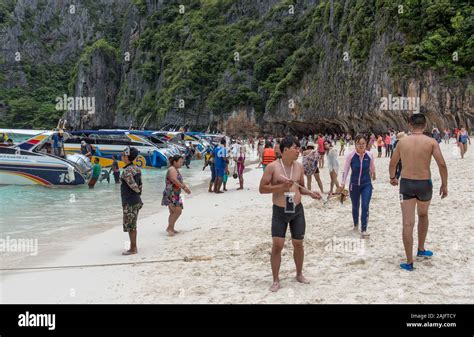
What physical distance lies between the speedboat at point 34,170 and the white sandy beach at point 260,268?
8.90 metres

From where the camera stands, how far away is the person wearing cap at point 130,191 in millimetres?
7488

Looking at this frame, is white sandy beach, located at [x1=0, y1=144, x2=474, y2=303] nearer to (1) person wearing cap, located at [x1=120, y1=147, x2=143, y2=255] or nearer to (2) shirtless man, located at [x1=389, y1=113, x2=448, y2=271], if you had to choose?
(1) person wearing cap, located at [x1=120, y1=147, x2=143, y2=255]

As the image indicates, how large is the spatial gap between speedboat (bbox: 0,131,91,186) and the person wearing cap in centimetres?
1139

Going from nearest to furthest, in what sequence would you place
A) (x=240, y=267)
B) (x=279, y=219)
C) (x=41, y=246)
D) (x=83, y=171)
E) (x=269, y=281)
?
(x=279, y=219)
(x=269, y=281)
(x=240, y=267)
(x=41, y=246)
(x=83, y=171)

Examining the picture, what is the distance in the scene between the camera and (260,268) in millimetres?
6312

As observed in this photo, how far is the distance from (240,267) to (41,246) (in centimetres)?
447

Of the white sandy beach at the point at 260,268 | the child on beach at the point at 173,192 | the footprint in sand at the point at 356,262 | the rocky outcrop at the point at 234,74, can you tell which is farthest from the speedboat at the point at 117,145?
the footprint in sand at the point at 356,262

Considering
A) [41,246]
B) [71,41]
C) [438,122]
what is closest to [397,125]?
[438,122]

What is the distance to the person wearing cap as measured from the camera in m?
7.49

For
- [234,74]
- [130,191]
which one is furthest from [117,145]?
[234,74]
